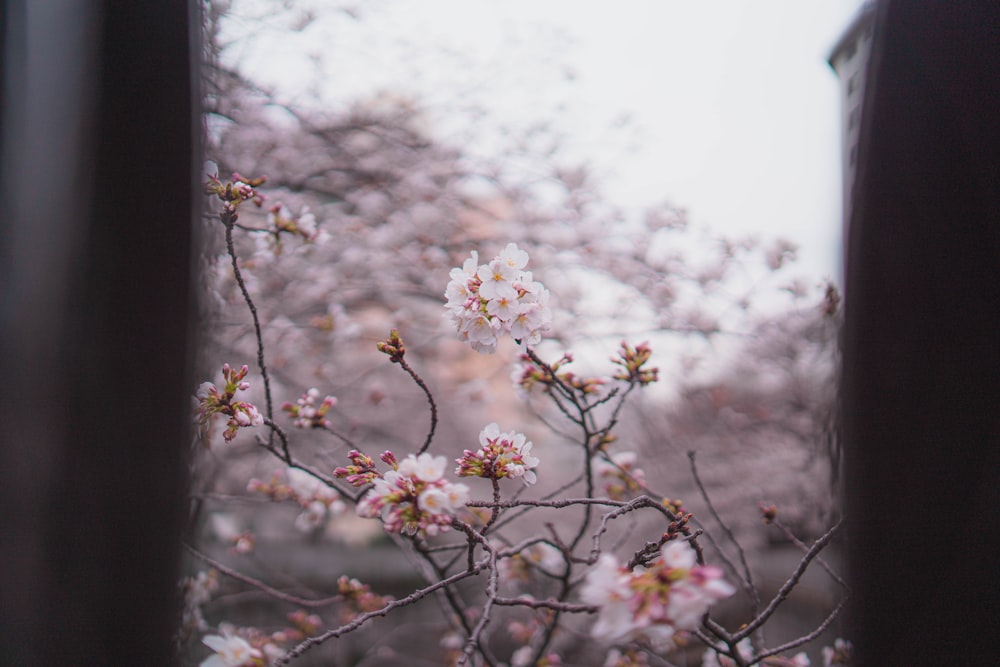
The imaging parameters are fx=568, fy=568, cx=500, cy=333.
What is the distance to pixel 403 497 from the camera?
→ 1002 millimetres

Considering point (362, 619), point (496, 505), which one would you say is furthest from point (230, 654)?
point (496, 505)

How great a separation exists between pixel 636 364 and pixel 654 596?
34.2 inches

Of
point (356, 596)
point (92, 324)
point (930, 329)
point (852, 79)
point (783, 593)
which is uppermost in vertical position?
point (852, 79)

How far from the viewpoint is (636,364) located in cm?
162

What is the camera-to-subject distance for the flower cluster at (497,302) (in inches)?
47.8

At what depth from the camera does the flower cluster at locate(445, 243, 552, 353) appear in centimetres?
121

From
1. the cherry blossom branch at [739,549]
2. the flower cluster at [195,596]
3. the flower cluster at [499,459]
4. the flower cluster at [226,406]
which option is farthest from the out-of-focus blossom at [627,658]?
the flower cluster at [226,406]

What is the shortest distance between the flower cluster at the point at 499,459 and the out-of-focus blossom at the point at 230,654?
62 cm

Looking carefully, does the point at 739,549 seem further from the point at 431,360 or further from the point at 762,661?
the point at 431,360

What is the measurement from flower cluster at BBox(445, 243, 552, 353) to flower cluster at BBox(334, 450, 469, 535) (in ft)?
1.04

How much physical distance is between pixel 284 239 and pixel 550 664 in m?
1.75

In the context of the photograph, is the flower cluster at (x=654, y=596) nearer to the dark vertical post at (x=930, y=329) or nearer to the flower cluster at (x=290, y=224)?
the dark vertical post at (x=930, y=329)

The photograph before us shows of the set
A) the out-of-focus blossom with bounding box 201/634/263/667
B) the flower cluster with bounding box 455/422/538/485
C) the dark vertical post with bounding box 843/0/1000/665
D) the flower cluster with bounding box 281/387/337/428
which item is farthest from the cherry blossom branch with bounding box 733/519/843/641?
the flower cluster with bounding box 281/387/337/428

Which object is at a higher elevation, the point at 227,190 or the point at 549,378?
the point at 227,190
